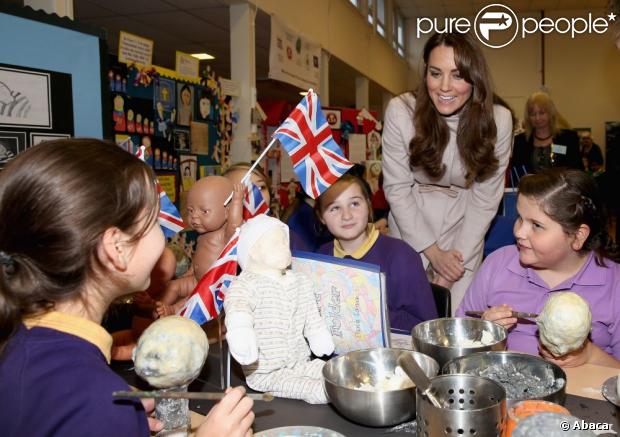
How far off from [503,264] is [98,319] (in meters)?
1.49

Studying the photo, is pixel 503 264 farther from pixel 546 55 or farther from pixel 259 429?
pixel 546 55

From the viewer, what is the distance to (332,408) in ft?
4.15

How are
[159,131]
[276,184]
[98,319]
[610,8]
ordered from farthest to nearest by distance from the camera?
[276,184]
[159,131]
[610,8]
[98,319]

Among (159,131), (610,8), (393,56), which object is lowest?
(159,131)

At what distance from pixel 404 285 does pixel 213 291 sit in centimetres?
99

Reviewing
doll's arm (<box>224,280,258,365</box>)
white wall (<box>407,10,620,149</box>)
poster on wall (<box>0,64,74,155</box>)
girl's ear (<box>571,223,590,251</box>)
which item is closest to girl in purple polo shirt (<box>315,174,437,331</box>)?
girl's ear (<box>571,223,590,251</box>)

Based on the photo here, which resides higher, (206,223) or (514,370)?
(206,223)

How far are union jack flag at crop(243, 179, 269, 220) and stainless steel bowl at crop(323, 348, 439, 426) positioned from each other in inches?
28.3

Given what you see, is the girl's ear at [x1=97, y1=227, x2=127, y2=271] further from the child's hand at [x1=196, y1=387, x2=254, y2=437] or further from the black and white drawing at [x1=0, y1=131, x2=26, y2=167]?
the black and white drawing at [x1=0, y1=131, x2=26, y2=167]

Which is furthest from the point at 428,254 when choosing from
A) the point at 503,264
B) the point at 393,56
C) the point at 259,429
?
the point at 393,56

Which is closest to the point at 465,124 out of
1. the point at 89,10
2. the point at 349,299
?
the point at 349,299

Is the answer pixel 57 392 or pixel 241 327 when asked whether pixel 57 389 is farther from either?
pixel 241 327

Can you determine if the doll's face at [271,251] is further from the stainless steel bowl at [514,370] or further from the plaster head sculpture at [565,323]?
the plaster head sculpture at [565,323]

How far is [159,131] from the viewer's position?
3434 mm
